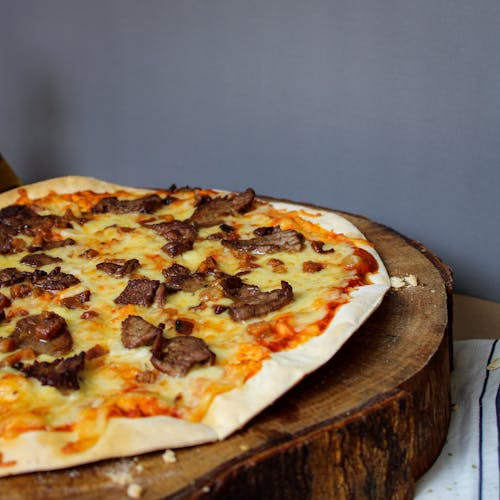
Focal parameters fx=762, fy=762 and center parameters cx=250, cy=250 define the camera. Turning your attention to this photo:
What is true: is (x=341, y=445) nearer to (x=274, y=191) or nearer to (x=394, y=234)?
(x=394, y=234)

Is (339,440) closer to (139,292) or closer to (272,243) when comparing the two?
(139,292)

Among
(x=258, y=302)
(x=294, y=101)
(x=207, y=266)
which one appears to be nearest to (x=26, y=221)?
(x=207, y=266)

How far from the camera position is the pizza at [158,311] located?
2621 mm

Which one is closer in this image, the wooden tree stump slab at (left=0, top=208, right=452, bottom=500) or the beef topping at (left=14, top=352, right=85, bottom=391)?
the wooden tree stump slab at (left=0, top=208, right=452, bottom=500)

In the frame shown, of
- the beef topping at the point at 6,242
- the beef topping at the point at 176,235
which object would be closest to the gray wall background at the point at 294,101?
the beef topping at the point at 176,235

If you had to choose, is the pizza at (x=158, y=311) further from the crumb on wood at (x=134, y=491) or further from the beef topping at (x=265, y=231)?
the crumb on wood at (x=134, y=491)

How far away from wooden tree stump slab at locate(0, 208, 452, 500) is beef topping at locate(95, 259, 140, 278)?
3.98ft

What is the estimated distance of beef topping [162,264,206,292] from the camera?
367cm

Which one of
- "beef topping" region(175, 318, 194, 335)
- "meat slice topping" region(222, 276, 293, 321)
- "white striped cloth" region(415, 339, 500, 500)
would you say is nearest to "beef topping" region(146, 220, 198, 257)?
"meat slice topping" region(222, 276, 293, 321)

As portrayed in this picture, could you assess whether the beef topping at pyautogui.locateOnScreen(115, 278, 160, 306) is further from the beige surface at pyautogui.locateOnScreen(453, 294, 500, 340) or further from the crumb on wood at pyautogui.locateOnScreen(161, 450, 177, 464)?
the beige surface at pyautogui.locateOnScreen(453, 294, 500, 340)

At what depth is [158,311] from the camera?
345cm

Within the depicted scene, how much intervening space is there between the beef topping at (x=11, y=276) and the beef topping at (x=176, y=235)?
0.77m

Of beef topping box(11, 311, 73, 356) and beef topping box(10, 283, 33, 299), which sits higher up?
beef topping box(11, 311, 73, 356)

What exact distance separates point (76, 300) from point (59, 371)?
77 centimetres
